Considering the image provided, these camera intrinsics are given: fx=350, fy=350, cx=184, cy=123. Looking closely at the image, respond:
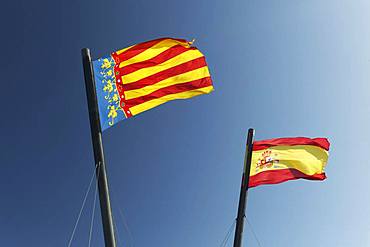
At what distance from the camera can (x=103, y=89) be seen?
24.4 ft

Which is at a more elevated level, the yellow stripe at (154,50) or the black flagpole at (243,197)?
the yellow stripe at (154,50)

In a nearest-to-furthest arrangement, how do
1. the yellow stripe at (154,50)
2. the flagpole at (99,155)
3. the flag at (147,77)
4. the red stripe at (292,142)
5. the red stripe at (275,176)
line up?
the flagpole at (99,155) → the flag at (147,77) → the yellow stripe at (154,50) → the red stripe at (275,176) → the red stripe at (292,142)

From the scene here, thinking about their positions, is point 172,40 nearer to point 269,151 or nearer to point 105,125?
point 105,125

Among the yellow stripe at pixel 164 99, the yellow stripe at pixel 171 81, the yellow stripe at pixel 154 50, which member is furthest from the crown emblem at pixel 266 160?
the yellow stripe at pixel 154 50

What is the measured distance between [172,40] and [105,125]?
110 inches

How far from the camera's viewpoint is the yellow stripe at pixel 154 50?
807 cm

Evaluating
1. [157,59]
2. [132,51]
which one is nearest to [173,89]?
[157,59]

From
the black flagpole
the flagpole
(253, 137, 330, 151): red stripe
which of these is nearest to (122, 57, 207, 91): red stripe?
the flagpole

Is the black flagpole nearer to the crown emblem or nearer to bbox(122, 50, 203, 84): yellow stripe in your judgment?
the crown emblem

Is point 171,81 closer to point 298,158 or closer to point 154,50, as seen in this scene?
point 154,50

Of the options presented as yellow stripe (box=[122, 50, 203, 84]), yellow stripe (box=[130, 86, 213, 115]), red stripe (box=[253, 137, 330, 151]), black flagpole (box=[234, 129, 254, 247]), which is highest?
yellow stripe (box=[122, 50, 203, 84])

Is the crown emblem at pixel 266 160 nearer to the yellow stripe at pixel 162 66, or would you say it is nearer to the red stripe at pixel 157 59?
the yellow stripe at pixel 162 66

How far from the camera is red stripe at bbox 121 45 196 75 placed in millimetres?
7971

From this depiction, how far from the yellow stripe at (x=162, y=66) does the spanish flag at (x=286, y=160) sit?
15.2ft
